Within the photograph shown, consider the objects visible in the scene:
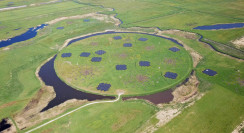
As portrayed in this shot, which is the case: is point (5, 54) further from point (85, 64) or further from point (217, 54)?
point (217, 54)

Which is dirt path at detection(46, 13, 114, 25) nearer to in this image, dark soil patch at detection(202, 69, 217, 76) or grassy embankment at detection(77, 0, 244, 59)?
grassy embankment at detection(77, 0, 244, 59)

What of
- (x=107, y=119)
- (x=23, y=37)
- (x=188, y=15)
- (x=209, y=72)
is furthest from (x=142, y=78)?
(x=188, y=15)

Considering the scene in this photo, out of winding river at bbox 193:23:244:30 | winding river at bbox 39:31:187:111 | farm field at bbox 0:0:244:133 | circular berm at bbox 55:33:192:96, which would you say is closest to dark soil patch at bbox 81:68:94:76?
circular berm at bbox 55:33:192:96

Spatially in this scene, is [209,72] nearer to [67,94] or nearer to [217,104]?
[217,104]

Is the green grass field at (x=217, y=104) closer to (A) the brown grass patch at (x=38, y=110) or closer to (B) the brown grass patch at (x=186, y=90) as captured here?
(B) the brown grass patch at (x=186, y=90)

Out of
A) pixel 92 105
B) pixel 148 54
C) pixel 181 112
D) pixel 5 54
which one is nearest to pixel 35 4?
pixel 5 54

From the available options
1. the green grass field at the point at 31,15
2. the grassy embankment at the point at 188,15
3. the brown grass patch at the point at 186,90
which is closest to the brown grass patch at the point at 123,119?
the brown grass patch at the point at 186,90
